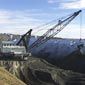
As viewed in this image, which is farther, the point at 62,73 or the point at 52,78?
the point at 62,73

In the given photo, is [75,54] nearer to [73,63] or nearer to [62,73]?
[73,63]

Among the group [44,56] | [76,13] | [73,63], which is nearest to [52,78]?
[73,63]

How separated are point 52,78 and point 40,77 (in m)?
3.16

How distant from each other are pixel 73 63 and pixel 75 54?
14.0 m

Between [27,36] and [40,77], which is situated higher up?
[27,36]

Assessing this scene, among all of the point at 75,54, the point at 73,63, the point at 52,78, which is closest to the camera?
the point at 52,78

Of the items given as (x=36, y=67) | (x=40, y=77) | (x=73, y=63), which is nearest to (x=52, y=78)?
(x=40, y=77)

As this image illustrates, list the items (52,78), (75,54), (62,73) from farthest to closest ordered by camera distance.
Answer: (75,54)
(62,73)
(52,78)

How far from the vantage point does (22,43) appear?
124m

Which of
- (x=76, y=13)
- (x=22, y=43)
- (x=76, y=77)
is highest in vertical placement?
(x=76, y=13)

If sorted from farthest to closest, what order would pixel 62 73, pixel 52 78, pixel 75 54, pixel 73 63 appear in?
pixel 75 54, pixel 73 63, pixel 62 73, pixel 52 78

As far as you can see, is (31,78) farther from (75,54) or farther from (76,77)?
(75,54)

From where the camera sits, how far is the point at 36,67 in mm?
94000

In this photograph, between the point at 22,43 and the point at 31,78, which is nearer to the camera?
the point at 31,78
